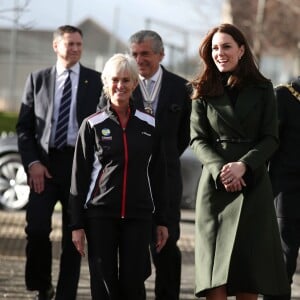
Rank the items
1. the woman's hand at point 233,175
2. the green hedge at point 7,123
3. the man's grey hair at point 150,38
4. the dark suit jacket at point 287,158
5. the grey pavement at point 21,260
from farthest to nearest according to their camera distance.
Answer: the green hedge at point 7,123
the grey pavement at point 21,260
the man's grey hair at point 150,38
the dark suit jacket at point 287,158
the woman's hand at point 233,175

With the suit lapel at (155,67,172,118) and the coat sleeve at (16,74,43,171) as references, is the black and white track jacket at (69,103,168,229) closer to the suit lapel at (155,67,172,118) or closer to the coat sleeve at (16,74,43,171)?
the suit lapel at (155,67,172,118)

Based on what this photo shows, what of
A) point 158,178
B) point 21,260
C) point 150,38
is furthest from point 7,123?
point 158,178

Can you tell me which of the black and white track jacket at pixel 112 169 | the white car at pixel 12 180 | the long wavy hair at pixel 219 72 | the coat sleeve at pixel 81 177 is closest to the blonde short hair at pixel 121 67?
the black and white track jacket at pixel 112 169

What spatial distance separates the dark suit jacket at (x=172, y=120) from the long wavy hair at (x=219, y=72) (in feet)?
3.01

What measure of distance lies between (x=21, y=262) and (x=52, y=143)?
2.82 metres

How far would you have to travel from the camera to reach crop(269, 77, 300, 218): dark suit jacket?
709 centimetres

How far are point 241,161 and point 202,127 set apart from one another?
1.29 ft

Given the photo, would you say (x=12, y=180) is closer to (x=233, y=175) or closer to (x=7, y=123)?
(x=233, y=175)

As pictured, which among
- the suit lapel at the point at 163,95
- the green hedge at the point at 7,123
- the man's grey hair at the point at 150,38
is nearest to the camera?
the man's grey hair at the point at 150,38

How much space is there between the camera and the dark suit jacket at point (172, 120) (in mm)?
7395

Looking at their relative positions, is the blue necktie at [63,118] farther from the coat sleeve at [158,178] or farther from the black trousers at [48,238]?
the coat sleeve at [158,178]

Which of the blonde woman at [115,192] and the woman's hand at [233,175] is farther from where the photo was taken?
the woman's hand at [233,175]

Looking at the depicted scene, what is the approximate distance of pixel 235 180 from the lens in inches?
242

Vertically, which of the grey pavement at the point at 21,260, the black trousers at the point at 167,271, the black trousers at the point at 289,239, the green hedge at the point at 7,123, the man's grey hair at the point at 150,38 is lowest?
the grey pavement at the point at 21,260
